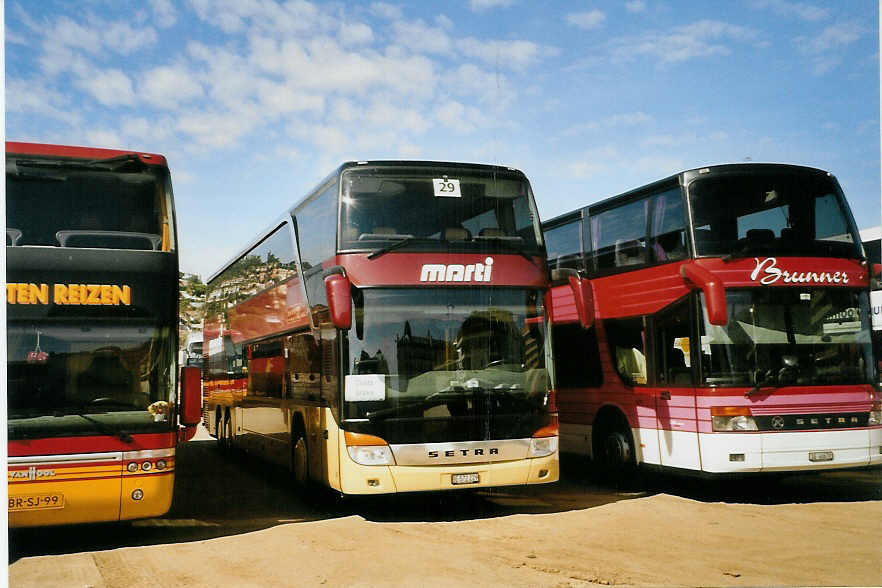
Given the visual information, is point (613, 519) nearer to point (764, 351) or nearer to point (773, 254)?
point (764, 351)

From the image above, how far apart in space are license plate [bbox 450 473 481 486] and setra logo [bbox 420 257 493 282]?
204cm

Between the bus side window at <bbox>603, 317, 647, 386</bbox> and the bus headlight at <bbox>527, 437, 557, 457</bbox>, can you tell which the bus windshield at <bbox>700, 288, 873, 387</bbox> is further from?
the bus headlight at <bbox>527, 437, 557, 457</bbox>

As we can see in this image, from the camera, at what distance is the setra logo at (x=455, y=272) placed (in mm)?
9562

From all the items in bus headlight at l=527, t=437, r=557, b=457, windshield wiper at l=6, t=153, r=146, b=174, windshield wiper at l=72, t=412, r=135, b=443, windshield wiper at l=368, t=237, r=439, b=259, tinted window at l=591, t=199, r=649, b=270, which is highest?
windshield wiper at l=6, t=153, r=146, b=174

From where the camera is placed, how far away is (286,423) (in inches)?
464

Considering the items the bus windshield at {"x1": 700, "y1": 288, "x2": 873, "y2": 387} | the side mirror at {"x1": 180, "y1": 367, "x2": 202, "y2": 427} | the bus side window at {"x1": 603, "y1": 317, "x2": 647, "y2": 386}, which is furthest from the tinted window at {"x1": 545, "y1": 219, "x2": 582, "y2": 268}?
the side mirror at {"x1": 180, "y1": 367, "x2": 202, "y2": 427}

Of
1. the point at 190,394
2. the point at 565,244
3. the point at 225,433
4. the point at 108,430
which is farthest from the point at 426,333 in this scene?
the point at 225,433

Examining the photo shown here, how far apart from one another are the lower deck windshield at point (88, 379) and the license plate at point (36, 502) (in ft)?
1.68

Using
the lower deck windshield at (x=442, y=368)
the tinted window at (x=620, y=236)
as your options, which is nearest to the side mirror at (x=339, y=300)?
the lower deck windshield at (x=442, y=368)

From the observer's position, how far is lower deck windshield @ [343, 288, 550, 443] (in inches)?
365

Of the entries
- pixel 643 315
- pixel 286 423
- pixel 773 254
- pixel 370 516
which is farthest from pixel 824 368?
pixel 286 423

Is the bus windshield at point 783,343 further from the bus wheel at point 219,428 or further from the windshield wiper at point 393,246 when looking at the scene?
the bus wheel at point 219,428

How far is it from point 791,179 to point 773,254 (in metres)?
1.14

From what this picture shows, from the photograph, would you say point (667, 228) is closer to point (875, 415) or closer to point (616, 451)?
point (616, 451)
